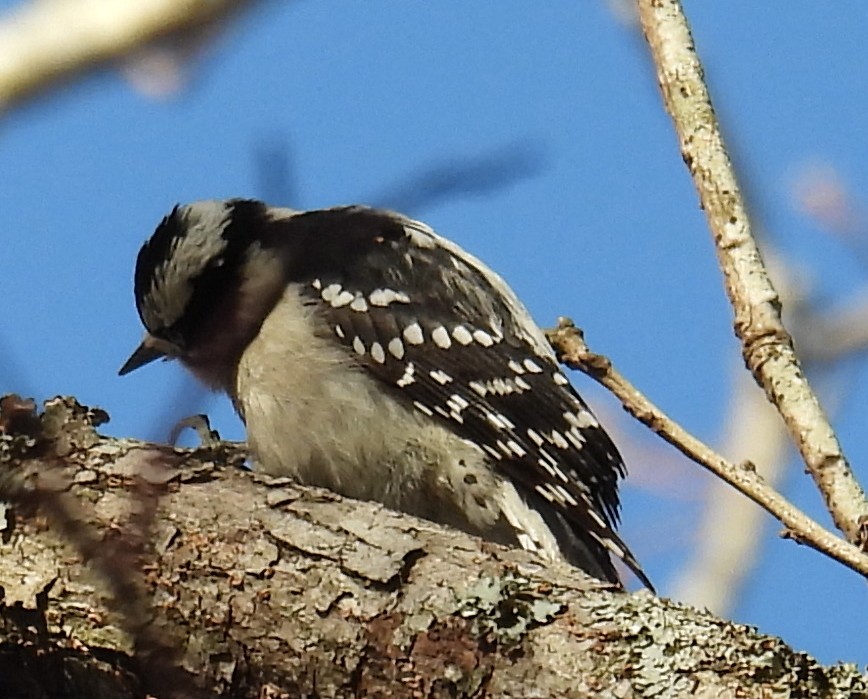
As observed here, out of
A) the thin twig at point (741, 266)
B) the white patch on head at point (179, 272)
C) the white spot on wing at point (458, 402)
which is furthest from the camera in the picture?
the white patch on head at point (179, 272)

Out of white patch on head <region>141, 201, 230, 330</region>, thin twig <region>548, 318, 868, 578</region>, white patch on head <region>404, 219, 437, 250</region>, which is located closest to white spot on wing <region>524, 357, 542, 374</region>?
white patch on head <region>404, 219, 437, 250</region>

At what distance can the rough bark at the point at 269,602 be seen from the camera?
7.09 feet

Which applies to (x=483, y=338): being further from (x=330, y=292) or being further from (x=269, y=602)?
(x=269, y=602)

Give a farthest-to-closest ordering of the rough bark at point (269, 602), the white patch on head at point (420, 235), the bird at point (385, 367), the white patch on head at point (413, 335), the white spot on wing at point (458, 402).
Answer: the white patch on head at point (420, 235)
the white patch on head at point (413, 335)
the white spot on wing at point (458, 402)
the bird at point (385, 367)
the rough bark at point (269, 602)

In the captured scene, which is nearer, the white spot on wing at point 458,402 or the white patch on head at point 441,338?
the white spot on wing at point 458,402

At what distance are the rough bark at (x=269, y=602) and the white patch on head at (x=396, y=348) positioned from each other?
1.33 m

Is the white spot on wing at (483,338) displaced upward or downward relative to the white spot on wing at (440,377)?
upward

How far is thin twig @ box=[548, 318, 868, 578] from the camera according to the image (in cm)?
222

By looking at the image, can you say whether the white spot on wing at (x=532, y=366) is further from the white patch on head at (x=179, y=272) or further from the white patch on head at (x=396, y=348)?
the white patch on head at (x=179, y=272)

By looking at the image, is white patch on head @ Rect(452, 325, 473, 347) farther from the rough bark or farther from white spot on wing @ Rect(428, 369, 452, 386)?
the rough bark

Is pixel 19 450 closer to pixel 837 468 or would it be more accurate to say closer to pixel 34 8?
pixel 837 468

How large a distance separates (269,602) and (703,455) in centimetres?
73

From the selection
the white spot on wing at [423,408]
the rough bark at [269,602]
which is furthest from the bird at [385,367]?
the rough bark at [269,602]

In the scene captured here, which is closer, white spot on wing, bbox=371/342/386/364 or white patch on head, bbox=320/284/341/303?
white spot on wing, bbox=371/342/386/364
